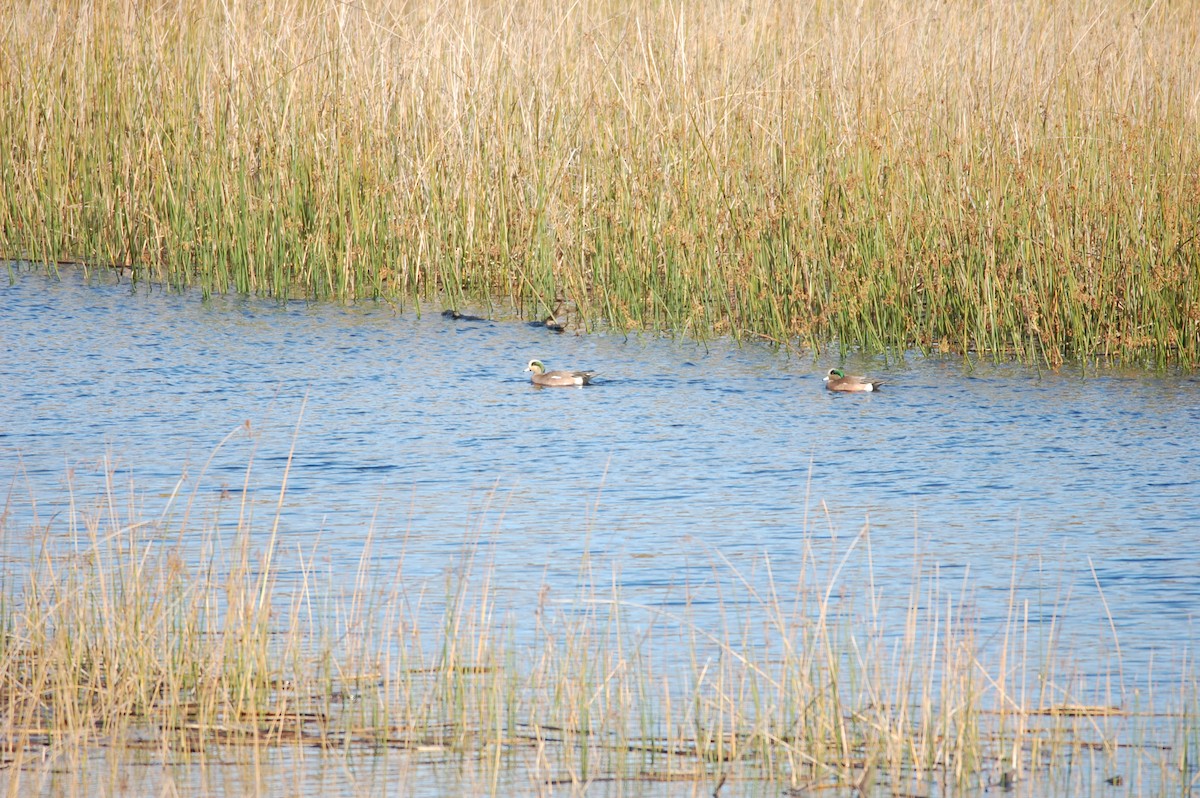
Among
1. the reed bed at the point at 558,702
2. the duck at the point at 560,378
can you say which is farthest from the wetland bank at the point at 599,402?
the duck at the point at 560,378

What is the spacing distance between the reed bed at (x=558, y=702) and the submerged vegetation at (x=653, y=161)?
15.5 ft

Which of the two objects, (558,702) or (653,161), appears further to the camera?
A: (653,161)

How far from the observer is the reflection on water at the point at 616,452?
19.9 feet

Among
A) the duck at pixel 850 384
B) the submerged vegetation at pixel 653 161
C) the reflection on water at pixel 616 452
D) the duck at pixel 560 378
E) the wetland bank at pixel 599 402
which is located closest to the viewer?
the wetland bank at pixel 599 402

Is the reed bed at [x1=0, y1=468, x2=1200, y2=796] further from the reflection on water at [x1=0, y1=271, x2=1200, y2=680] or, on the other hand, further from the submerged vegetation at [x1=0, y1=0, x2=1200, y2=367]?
the submerged vegetation at [x1=0, y1=0, x2=1200, y2=367]

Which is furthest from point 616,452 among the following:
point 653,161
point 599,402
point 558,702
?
Result: point 558,702

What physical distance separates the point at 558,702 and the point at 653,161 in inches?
259

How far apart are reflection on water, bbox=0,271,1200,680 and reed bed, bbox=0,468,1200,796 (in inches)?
16.0

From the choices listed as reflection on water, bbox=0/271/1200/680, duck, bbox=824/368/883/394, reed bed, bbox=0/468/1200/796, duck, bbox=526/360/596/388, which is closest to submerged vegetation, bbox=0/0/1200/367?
reflection on water, bbox=0/271/1200/680

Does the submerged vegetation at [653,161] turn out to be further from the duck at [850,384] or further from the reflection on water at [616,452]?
the duck at [850,384]

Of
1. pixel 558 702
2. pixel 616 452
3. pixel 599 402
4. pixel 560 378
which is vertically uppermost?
pixel 560 378

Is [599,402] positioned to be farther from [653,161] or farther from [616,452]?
[653,161]

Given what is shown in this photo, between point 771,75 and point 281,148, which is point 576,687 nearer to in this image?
point 771,75

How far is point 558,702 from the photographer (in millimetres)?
4418
